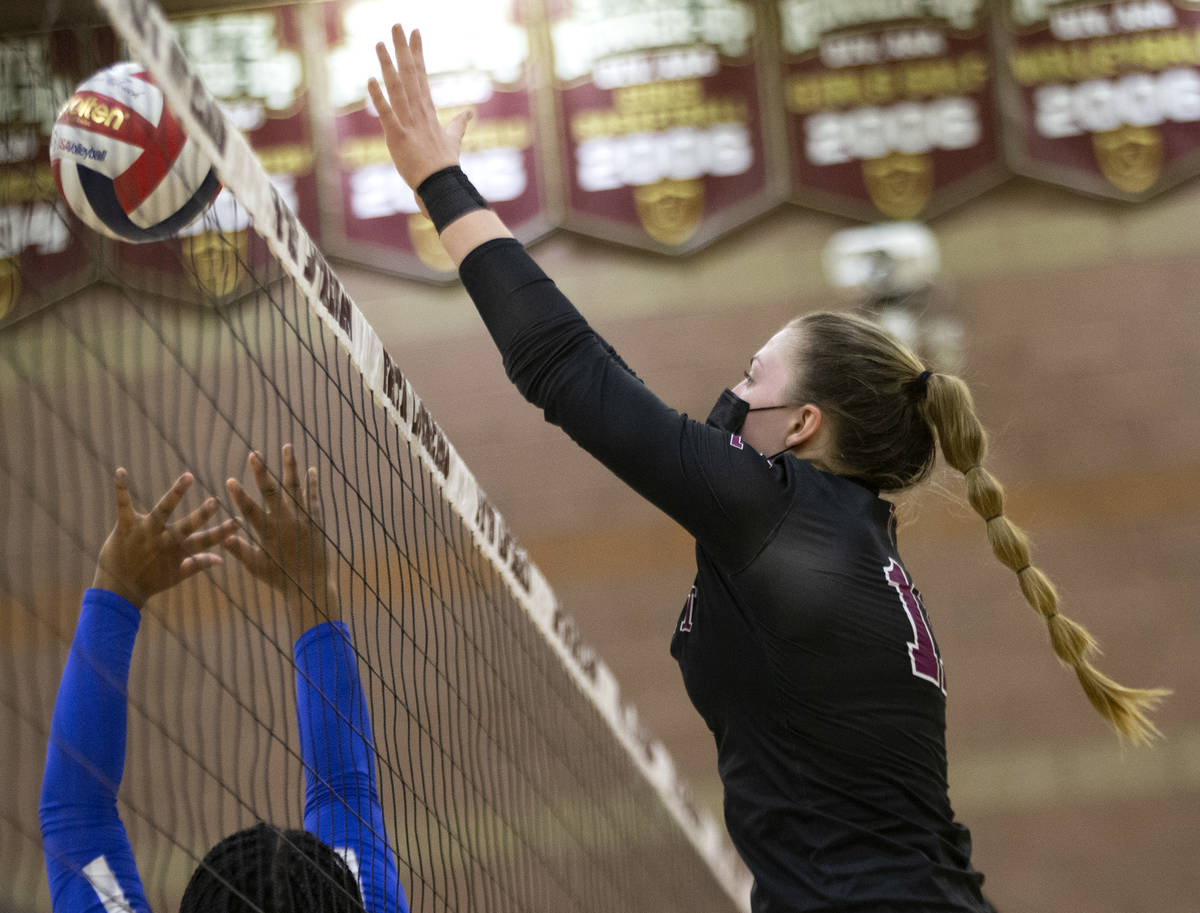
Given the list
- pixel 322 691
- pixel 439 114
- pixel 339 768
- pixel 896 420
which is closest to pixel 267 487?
pixel 322 691

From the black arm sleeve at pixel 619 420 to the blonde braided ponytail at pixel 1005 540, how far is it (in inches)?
16.2

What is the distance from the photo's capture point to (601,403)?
140 cm

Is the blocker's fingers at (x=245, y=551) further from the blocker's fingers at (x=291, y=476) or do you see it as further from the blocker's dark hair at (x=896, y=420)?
the blocker's dark hair at (x=896, y=420)

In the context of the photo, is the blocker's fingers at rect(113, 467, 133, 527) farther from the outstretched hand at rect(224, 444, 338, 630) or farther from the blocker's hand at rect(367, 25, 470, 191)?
the blocker's hand at rect(367, 25, 470, 191)

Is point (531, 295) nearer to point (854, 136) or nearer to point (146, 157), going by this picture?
point (146, 157)

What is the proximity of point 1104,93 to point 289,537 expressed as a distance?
4741mm

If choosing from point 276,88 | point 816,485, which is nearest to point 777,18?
point 276,88

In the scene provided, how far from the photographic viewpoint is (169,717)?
5.30m

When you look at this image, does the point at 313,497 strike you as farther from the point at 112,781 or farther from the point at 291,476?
the point at 112,781

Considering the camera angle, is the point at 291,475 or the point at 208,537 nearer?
the point at 208,537

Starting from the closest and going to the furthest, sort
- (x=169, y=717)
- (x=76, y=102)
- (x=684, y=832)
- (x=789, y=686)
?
(x=789, y=686) → (x=76, y=102) → (x=684, y=832) → (x=169, y=717)

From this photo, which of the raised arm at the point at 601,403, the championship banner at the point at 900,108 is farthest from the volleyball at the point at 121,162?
the championship banner at the point at 900,108

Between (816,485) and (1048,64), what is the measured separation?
4684mm

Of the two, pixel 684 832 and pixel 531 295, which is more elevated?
pixel 531 295
